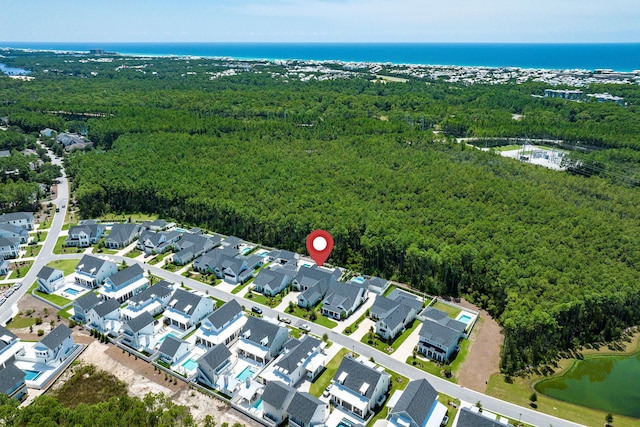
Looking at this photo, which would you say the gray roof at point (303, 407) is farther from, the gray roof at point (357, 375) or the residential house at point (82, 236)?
the residential house at point (82, 236)

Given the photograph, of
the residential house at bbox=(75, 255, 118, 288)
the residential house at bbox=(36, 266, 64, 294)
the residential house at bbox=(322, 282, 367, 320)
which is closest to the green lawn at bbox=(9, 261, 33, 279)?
Answer: the residential house at bbox=(36, 266, 64, 294)

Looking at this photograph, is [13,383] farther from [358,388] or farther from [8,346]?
[358,388]

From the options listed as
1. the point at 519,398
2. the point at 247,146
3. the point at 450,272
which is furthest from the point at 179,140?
the point at 519,398

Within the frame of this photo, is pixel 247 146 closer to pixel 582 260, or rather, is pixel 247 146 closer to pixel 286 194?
pixel 286 194

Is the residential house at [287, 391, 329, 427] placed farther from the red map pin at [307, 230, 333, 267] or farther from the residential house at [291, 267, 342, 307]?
the red map pin at [307, 230, 333, 267]

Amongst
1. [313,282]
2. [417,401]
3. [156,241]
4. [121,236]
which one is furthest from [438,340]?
[121,236]
